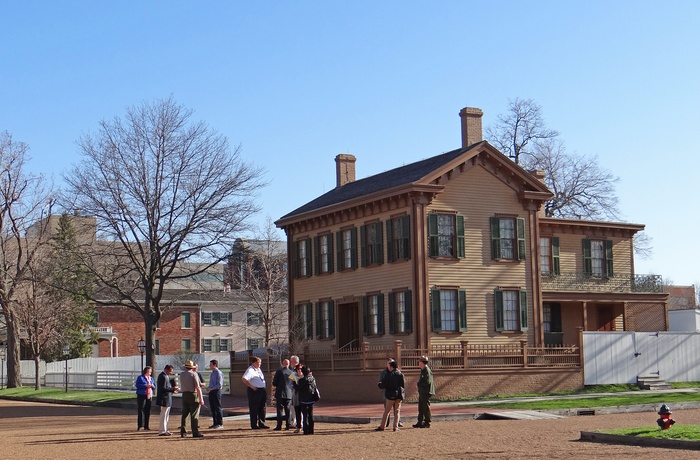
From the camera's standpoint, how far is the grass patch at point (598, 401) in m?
29.0

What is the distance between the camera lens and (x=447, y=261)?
37.4m

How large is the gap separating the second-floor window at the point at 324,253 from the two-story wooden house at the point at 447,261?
53 mm

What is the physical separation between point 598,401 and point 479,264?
8.99 metres

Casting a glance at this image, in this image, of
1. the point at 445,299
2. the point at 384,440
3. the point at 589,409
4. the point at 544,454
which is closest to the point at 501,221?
the point at 445,299

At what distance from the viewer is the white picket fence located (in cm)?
3694

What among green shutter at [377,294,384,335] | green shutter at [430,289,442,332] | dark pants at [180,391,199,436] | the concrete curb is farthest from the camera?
green shutter at [377,294,384,335]

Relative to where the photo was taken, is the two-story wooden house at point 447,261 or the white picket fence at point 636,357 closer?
the white picket fence at point 636,357

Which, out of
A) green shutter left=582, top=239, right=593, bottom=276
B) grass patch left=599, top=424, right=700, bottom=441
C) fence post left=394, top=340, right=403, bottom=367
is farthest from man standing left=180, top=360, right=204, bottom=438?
green shutter left=582, top=239, right=593, bottom=276

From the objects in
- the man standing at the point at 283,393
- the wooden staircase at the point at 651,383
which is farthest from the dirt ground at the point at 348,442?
the wooden staircase at the point at 651,383

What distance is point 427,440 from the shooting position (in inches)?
794

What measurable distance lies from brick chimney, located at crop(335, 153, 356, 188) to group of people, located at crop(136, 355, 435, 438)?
903 inches

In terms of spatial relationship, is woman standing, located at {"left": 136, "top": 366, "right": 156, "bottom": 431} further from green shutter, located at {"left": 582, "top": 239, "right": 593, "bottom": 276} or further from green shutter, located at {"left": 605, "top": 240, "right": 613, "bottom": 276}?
green shutter, located at {"left": 605, "top": 240, "right": 613, "bottom": 276}

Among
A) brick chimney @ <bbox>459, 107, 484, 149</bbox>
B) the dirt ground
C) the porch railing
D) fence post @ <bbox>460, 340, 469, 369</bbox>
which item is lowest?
the dirt ground

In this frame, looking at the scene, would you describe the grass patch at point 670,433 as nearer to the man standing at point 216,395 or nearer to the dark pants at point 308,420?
the dark pants at point 308,420
